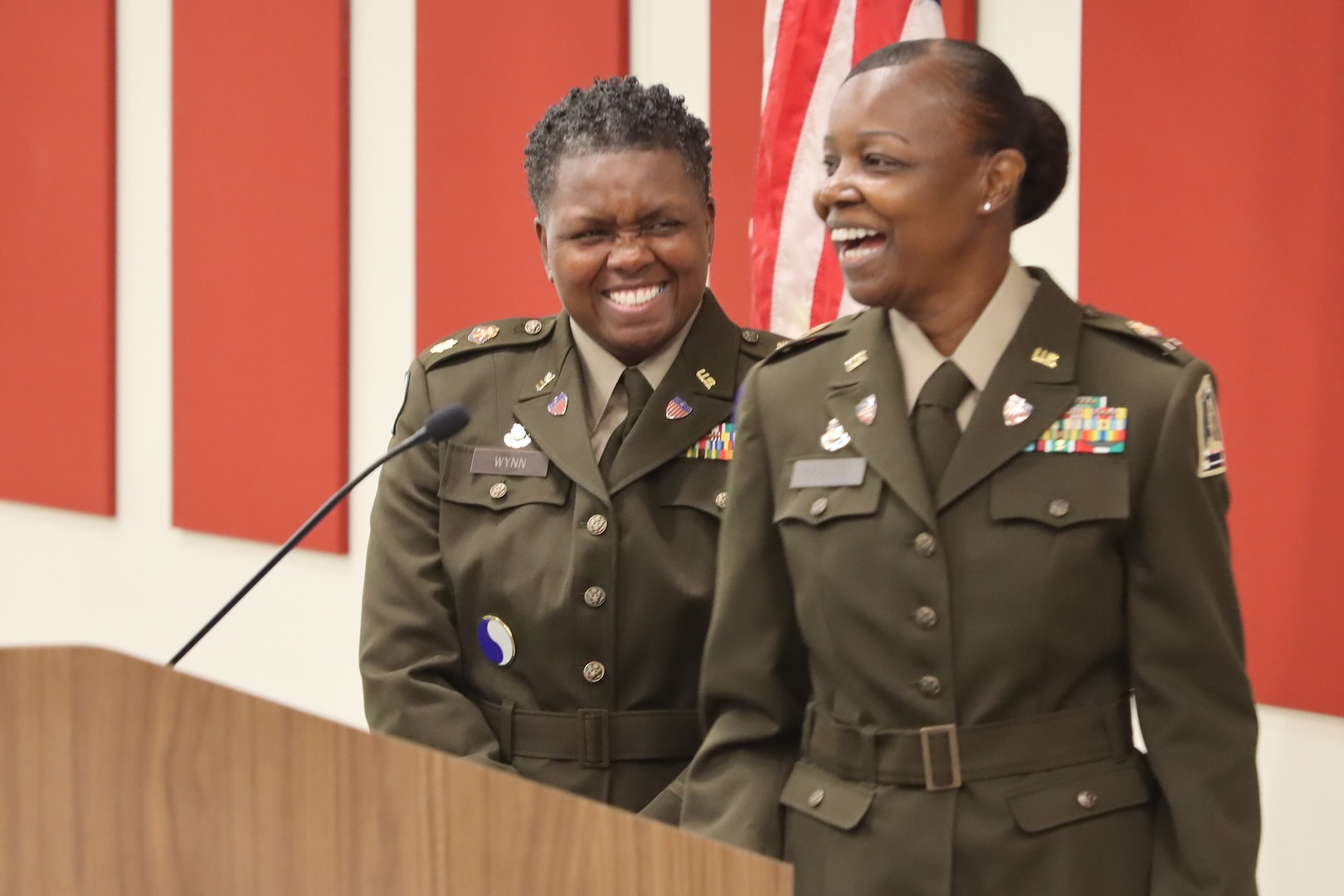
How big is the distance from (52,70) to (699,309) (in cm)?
347

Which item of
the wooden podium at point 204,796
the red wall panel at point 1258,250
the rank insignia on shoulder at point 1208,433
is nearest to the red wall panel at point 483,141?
the red wall panel at point 1258,250

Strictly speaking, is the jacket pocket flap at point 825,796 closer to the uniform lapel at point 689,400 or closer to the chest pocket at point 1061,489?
the chest pocket at point 1061,489

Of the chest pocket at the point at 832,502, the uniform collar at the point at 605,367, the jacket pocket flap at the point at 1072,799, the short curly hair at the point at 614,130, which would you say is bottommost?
the jacket pocket flap at the point at 1072,799

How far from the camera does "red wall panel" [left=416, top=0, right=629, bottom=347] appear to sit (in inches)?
131

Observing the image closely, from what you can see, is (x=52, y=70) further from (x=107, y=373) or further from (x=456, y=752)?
(x=456, y=752)

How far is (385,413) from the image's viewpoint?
3.72m

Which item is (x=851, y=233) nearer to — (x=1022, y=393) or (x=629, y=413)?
(x=1022, y=393)

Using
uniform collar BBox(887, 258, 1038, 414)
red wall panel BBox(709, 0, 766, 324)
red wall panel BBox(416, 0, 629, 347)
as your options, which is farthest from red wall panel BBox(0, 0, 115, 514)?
uniform collar BBox(887, 258, 1038, 414)

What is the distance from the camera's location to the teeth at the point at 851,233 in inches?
51.8

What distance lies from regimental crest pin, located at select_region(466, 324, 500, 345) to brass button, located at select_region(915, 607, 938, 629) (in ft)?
2.48

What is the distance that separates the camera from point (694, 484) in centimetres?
167

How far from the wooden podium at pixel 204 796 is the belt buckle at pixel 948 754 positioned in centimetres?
49

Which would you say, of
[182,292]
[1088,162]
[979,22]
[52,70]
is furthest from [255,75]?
[1088,162]

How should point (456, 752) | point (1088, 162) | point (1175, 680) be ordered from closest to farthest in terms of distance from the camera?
point (1175, 680) < point (456, 752) < point (1088, 162)
